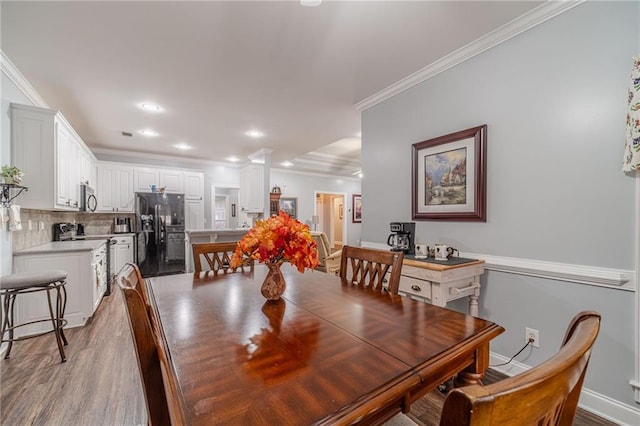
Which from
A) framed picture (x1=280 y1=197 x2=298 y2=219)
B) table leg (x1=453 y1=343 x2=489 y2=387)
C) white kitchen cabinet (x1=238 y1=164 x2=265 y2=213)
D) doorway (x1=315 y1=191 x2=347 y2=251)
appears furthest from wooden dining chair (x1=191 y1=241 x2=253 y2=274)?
doorway (x1=315 y1=191 x2=347 y2=251)

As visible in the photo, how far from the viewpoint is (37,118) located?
2.78m

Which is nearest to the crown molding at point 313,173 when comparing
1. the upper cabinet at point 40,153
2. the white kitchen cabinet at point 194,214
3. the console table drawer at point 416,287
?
the white kitchen cabinet at point 194,214

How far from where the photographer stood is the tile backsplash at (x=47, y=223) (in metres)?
2.87

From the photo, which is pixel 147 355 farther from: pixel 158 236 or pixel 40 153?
pixel 158 236

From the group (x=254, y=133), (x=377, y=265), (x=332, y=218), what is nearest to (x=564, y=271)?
(x=377, y=265)

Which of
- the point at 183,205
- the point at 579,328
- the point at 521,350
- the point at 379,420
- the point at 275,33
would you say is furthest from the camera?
the point at 183,205

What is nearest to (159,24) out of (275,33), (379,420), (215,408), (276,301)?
(275,33)

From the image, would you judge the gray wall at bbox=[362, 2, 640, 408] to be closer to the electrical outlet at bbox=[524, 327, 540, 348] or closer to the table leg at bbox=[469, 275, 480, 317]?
the electrical outlet at bbox=[524, 327, 540, 348]

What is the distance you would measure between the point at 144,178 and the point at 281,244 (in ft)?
18.6

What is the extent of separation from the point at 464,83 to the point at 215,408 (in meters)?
2.72

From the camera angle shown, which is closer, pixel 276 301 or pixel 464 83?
pixel 276 301

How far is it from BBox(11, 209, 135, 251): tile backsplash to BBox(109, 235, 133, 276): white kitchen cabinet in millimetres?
580

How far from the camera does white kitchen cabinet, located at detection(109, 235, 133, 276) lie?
4.89 meters

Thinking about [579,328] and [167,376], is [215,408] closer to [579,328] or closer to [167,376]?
[167,376]
